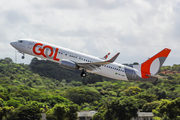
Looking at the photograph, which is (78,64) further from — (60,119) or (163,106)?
(163,106)

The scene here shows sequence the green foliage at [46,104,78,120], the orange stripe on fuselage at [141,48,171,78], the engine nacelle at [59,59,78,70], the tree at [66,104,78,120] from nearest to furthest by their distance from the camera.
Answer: the engine nacelle at [59,59,78,70]
the orange stripe on fuselage at [141,48,171,78]
the green foliage at [46,104,78,120]
the tree at [66,104,78,120]

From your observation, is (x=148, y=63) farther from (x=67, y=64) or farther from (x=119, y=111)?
(x=119, y=111)

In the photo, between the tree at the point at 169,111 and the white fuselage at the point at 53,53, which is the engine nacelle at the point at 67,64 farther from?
the tree at the point at 169,111

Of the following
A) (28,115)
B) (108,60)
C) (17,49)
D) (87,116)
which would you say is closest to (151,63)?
(108,60)

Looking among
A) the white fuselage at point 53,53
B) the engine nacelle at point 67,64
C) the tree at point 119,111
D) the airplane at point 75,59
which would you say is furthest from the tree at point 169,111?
the engine nacelle at point 67,64

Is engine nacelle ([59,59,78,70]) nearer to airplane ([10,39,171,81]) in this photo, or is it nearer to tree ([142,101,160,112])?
airplane ([10,39,171,81])

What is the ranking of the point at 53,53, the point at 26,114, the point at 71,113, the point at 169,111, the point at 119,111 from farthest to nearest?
the point at 119,111, the point at 169,111, the point at 71,113, the point at 26,114, the point at 53,53

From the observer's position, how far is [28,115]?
5138 inches

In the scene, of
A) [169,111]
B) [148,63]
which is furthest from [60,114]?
[148,63]

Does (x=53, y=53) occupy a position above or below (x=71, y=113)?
above

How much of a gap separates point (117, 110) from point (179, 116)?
93.5 feet

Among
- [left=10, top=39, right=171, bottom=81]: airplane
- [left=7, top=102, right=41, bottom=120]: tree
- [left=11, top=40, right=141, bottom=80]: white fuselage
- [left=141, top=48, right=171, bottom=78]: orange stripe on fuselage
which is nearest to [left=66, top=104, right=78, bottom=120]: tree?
[left=7, top=102, right=41, bottom=120]: tree

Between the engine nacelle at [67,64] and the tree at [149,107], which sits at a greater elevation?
the engine nacelle at [67,64]

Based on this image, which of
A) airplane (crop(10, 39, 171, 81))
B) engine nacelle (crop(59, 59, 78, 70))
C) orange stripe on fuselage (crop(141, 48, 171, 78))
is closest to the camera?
engine nacelle (crop(59, 59, 78, 70))
